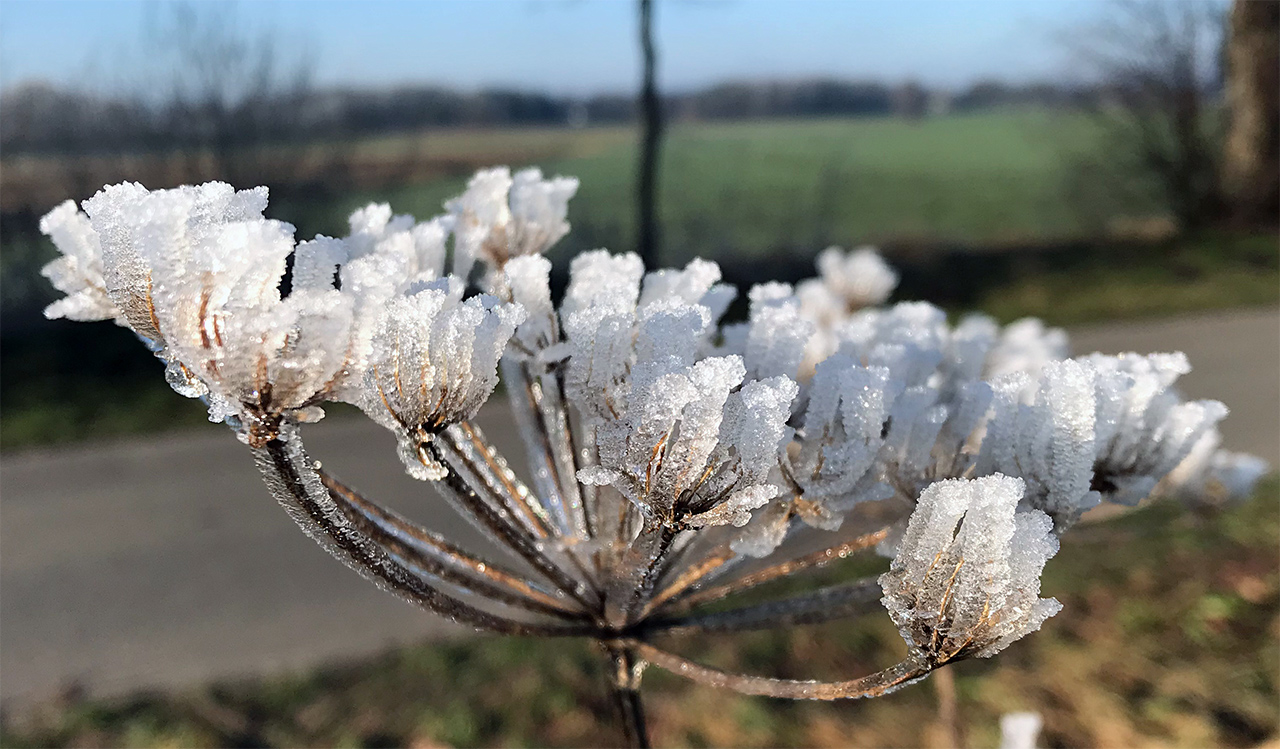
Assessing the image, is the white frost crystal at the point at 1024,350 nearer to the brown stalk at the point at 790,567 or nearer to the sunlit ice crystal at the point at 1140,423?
the sunlit ice crystal at the point at 1140,423

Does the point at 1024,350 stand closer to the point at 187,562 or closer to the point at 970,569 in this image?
the point at 970,569

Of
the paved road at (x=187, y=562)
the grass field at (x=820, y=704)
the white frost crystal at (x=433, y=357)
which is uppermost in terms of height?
the white frost crystal at (x=433, y=357)

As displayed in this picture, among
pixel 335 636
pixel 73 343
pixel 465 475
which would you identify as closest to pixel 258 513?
pixel 335 636

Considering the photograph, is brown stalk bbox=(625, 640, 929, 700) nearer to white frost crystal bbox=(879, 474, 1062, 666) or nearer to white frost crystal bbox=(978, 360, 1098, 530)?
white frost crystal bbox=(879, 474, 1062, 666)

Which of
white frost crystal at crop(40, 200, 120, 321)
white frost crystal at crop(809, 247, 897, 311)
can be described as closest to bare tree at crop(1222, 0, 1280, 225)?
white frost crystal at crop(809, 247, 897, 311)

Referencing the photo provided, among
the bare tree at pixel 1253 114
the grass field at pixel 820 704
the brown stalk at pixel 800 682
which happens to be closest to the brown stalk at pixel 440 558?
the brown stalk at pixel 800 682

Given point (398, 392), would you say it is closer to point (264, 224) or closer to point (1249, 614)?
point (264, 224)
